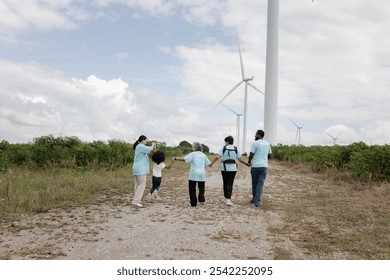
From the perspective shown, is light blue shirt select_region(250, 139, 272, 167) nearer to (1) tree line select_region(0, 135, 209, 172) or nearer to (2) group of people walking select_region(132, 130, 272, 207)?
(2) group of people walking select_region(132, 130, 272, 207)

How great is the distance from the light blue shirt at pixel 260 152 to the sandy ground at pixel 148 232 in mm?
1251

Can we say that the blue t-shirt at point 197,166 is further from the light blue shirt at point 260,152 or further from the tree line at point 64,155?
the tree line at point 64,155

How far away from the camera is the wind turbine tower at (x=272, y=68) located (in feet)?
126

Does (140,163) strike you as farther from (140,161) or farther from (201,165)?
(201,165)

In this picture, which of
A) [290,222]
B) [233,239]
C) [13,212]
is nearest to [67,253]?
[233,239]

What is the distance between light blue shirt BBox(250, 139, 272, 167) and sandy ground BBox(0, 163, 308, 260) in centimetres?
125

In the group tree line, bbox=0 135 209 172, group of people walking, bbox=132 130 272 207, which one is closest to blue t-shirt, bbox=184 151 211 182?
group of people walking, bbox=132 130 272 207

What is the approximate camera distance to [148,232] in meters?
8.21

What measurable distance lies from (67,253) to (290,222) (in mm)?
5172

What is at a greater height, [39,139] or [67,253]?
[39,139]

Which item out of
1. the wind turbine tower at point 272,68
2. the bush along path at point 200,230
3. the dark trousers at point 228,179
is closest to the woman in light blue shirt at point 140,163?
the bush along path at point 200,230

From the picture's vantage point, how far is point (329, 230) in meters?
8.88

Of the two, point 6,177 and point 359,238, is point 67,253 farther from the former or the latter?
point 6,177

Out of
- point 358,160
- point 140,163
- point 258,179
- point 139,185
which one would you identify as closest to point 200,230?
point 139,185
